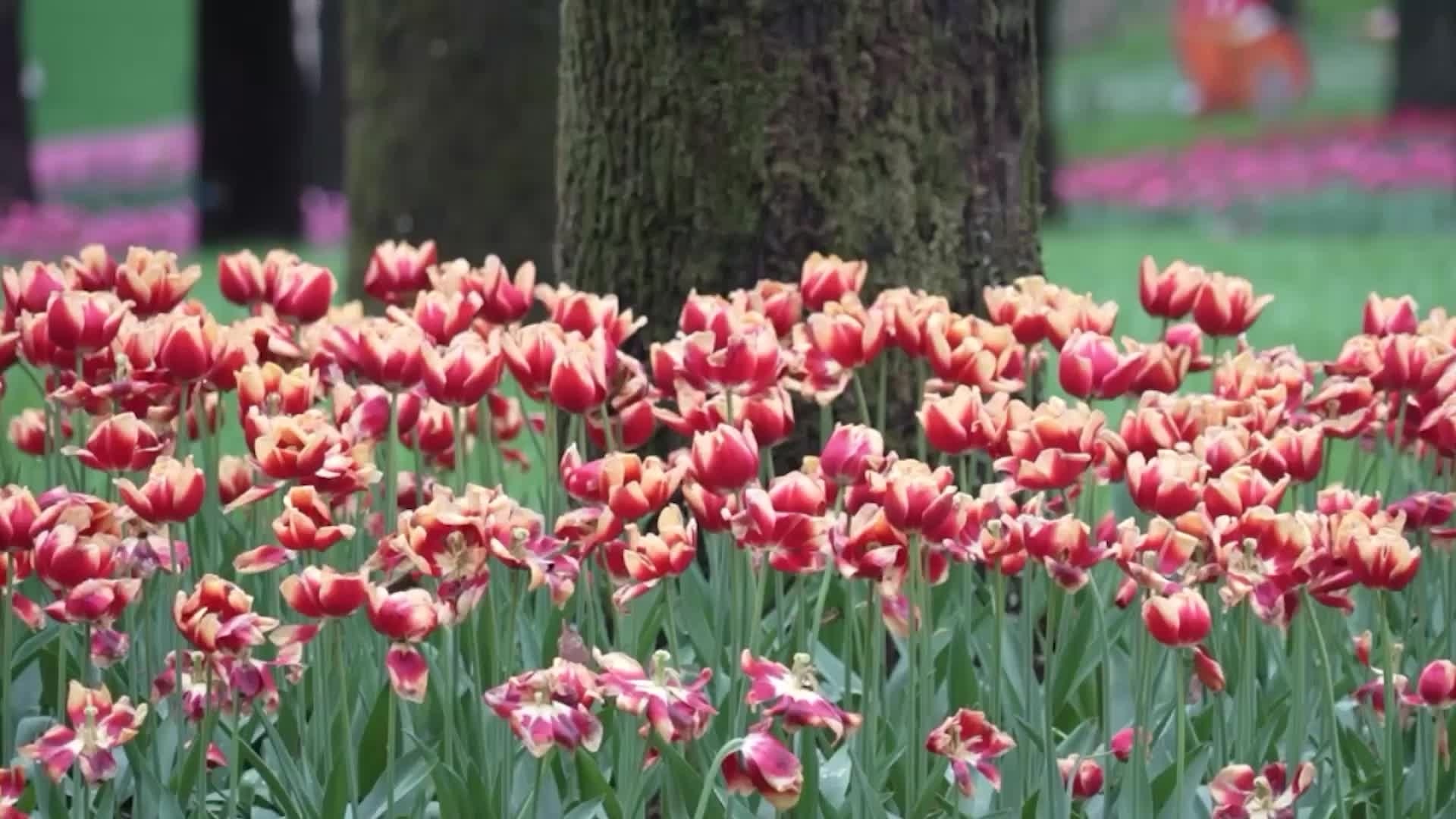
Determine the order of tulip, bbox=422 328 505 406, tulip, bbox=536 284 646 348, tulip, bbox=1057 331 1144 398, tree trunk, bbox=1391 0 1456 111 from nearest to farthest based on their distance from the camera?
tulip, bbox=422 328 505 406 < tulip, bbox=1057 331 1144 398 < tulip, bbox=536 284 646 348 < tree trunk, bbox=1391 0 1456 111

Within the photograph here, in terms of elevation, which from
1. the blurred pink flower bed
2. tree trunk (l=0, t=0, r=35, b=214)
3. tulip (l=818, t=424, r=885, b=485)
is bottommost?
the blurred pink flower bed

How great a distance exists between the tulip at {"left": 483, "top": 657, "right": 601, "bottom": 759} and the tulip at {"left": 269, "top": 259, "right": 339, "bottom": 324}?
3.74ft

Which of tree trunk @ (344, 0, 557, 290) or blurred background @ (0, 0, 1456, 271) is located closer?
tree trunk @ (344, 0, 557, 290)

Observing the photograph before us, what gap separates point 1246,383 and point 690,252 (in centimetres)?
114

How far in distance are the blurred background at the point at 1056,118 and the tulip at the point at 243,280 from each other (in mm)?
4312

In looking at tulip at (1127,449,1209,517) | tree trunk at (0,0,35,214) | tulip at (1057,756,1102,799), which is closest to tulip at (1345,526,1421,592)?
tulip at (1127,449,1209,517)

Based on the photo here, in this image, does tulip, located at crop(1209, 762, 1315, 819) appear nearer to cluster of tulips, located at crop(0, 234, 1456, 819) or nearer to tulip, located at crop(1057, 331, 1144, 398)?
cluster of tulips, located at crop(0, 234, 1456, 819)

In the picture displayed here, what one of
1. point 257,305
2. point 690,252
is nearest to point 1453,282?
point 690,252

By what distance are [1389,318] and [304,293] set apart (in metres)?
1.60

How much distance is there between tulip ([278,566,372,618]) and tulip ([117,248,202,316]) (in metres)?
1.02

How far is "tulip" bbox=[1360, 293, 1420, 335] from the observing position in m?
3.11

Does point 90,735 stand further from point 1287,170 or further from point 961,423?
point 1287,170

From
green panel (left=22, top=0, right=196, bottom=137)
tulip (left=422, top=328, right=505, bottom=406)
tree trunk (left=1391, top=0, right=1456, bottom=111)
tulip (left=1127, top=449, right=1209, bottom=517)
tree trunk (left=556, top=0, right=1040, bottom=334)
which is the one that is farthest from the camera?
green panel (left=22, top=0, right=196, bottom=137)

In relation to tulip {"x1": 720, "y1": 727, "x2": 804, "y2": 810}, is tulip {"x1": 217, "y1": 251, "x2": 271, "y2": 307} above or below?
above
